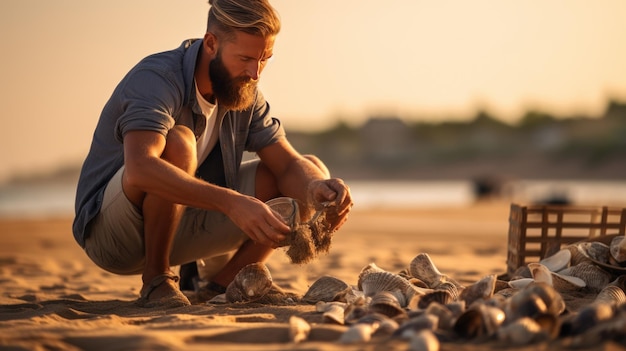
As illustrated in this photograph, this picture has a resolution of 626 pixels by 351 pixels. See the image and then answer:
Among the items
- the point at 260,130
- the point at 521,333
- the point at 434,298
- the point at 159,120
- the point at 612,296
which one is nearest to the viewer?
the point at 521,333

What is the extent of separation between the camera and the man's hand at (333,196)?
413 centimetres

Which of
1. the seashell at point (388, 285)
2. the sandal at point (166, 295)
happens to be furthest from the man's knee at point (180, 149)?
the seashell at point (388, 285)

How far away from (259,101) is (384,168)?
145 feet

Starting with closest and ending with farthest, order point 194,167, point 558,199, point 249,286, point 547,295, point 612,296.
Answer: point 547,295, point 612,296, point 249,286, point 194,167, point 558,199

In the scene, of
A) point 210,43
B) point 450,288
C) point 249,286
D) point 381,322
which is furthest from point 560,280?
point 210,43

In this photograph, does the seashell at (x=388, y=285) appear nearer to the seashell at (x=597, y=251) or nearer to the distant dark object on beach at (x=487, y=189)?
the seashell at (x=597, y=251)

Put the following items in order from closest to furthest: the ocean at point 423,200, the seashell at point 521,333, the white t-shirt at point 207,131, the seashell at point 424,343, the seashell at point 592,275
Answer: the seashell at point 424,343 < the seashell at point 521,333 < the seashell at point 592,275 < the white t-shirt at point 207,131 < the ocean at point 423,200

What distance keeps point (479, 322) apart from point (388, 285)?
91cm

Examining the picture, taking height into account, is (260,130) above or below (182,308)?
above

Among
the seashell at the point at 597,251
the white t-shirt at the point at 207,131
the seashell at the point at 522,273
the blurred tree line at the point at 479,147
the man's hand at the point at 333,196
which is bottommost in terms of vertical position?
the seashell at the point at 522,273

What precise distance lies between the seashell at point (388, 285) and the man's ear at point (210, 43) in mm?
1408

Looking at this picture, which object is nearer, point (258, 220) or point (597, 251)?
point (258, 220)

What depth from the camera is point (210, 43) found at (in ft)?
14.0

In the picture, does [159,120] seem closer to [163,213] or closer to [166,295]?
[163,213]
